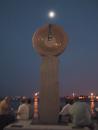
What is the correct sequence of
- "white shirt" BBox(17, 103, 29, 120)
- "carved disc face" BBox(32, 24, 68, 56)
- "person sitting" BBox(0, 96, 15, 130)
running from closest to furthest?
"person sitting" BBox(0, 96, 15, 130), "carved disc face" BBox(32, 24, 68, 56), "white shirt" BBox(17, 103, 29, 120)

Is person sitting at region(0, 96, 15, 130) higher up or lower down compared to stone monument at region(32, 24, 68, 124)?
lower down

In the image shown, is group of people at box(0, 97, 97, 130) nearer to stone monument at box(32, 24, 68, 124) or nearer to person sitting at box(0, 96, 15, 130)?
person sitting at box(0, 96, 15, 130)

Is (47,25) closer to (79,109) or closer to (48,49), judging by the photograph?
(48,49)

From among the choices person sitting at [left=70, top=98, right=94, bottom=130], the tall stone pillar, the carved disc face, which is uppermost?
the carved disc face

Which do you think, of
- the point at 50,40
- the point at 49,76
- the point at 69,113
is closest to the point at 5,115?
the point at 49,76

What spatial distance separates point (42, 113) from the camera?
11.1 metres

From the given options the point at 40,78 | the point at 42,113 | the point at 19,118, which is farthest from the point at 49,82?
the point at 19,118

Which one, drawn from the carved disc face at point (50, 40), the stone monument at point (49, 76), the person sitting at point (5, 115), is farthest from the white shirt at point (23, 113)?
Result: the carved disc face at point (50, 40)

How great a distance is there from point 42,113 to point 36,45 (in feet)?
8.43

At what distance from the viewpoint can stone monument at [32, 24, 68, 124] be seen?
36.3 ft

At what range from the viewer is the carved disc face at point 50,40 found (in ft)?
37.0

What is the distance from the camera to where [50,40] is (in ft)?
37.4

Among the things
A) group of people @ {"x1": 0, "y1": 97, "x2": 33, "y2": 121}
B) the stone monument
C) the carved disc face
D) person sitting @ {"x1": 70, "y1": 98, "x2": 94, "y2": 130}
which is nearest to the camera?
person sitting @ {"x1": 70, "y1": 98, "x2": 94, "y2": 130}

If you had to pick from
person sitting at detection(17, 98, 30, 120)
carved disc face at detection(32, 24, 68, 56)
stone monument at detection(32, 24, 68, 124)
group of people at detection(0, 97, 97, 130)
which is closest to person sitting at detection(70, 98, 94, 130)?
group of people at detection(0, 97, 97, 130)
